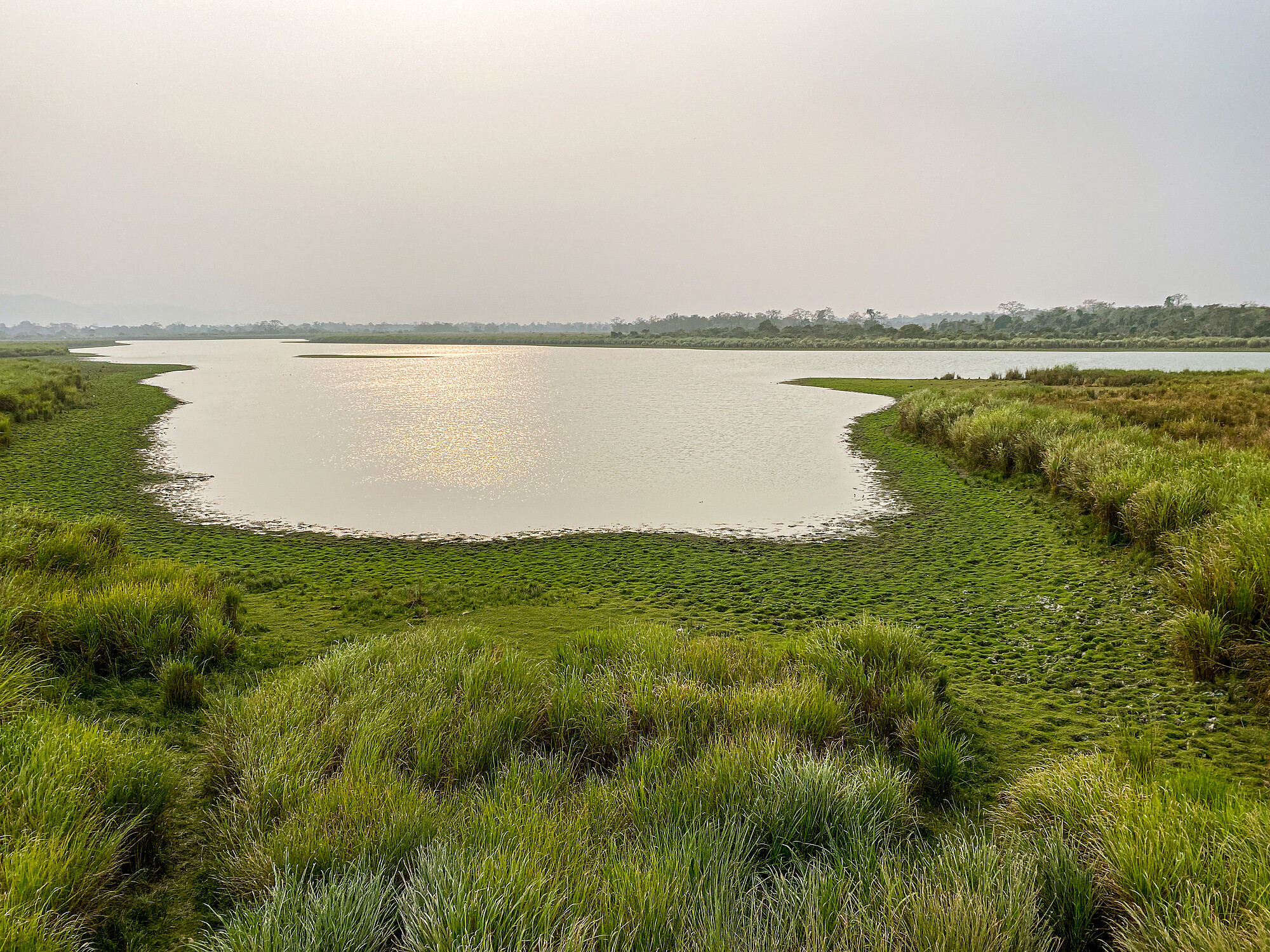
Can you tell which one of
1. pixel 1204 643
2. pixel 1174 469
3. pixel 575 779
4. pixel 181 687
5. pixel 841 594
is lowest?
pixel 841 594

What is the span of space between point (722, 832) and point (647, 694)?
5.32 feet

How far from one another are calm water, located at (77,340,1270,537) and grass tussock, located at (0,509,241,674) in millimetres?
4520

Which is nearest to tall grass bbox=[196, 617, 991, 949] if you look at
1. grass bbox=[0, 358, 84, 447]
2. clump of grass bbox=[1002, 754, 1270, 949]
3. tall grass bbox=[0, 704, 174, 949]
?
tall grass bbox=[0, 704, 174, 949]

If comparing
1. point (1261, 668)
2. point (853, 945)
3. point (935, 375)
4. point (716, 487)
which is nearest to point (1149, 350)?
point (935, 375)

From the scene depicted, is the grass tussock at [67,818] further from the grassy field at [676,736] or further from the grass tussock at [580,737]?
the grass tussock at [580,737]

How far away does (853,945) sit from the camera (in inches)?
100

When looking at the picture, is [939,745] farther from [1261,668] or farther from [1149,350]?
[1149,350]

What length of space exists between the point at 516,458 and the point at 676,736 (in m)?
14.6

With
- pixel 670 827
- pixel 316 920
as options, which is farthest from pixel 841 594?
pixel 316 920

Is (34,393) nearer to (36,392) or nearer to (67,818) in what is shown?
(36,392)

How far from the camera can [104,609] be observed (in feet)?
18.9

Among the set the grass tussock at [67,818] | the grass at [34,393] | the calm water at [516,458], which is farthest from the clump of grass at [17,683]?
the grass at [34,393]

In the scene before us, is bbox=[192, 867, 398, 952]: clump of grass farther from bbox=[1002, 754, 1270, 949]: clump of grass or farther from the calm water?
the calm water

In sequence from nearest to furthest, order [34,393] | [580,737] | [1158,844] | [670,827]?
[1158,844] → [670,827] → [580,737] → [34,393]
